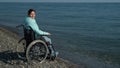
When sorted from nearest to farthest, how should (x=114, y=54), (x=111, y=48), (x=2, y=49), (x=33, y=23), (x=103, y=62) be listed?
(x=33, y=23), (x=2, y=49), (x=103, y=62), (x=114, y=54), (x=111, y=48)

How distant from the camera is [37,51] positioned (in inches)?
464

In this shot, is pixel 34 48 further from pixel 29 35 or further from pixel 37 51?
pixel 29 35

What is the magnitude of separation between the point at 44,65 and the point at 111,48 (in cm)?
987

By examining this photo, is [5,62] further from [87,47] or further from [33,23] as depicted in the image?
[87,47]

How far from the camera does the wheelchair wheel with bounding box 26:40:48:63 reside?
1150 centimetres

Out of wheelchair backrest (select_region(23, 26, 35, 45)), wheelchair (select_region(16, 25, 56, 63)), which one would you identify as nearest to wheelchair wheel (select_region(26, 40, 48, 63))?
wheelchair (select_region(16, 25, 56, 63))

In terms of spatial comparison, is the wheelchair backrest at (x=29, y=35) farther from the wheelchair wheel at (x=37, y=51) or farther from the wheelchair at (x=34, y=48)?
the wheelchair wheel at (x=37, y=51)

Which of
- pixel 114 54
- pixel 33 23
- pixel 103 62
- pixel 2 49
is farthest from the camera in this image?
pixel 114 54

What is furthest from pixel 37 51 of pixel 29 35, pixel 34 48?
pixel 29 35

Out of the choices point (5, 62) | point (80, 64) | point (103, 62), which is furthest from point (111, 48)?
point (5, 62)

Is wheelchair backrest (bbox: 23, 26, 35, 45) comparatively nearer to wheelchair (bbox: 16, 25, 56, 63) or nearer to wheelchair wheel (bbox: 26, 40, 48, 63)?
wheelchair (bbox: 16, 25, 56, 63)

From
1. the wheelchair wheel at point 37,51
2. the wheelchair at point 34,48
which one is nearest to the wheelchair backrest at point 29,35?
the wheelchair at point 34,48

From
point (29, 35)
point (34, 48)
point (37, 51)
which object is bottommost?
point (37, 51)

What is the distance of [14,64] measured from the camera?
11.6m
